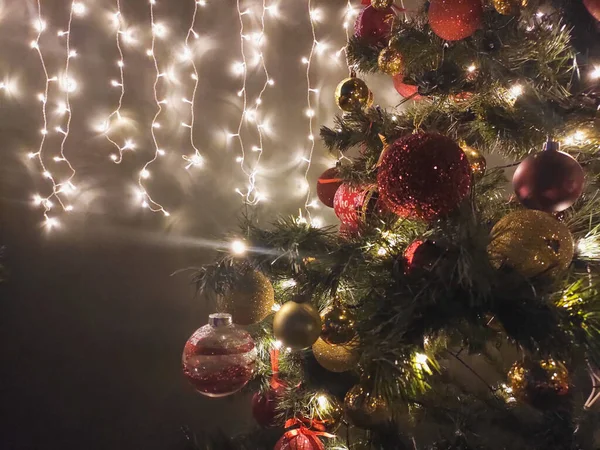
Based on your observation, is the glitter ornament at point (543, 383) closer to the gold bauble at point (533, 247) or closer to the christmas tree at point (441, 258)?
the christmas tree at point (441, 258)

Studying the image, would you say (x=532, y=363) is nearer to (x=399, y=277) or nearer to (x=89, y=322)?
(x=399, y=277)

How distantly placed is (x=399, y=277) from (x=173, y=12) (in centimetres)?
104

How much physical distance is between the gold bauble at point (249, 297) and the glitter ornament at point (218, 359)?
3 centimetres

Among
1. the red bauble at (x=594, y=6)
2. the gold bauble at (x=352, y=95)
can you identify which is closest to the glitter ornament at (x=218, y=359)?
the gold bauble at (x=352, y=95)

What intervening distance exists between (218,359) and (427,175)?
457 millimetres

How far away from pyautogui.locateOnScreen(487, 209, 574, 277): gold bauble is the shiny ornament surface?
24 cm

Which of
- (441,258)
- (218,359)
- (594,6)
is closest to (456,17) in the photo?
(594,6)

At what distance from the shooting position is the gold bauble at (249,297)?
77 centimetres

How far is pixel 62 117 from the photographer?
1.18 meters

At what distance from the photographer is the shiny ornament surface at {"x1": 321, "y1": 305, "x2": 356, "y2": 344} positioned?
0.68 meters

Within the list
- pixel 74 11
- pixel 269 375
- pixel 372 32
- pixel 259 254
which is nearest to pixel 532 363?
pixel 259 254

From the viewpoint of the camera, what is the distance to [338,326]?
26.8 inches

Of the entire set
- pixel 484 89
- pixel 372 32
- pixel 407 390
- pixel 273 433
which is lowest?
pixel 407 390

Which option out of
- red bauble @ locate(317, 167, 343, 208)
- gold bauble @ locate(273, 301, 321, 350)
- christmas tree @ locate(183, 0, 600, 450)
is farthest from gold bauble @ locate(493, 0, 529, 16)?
gold bauble @ locate(273, 301, 321, 350)
